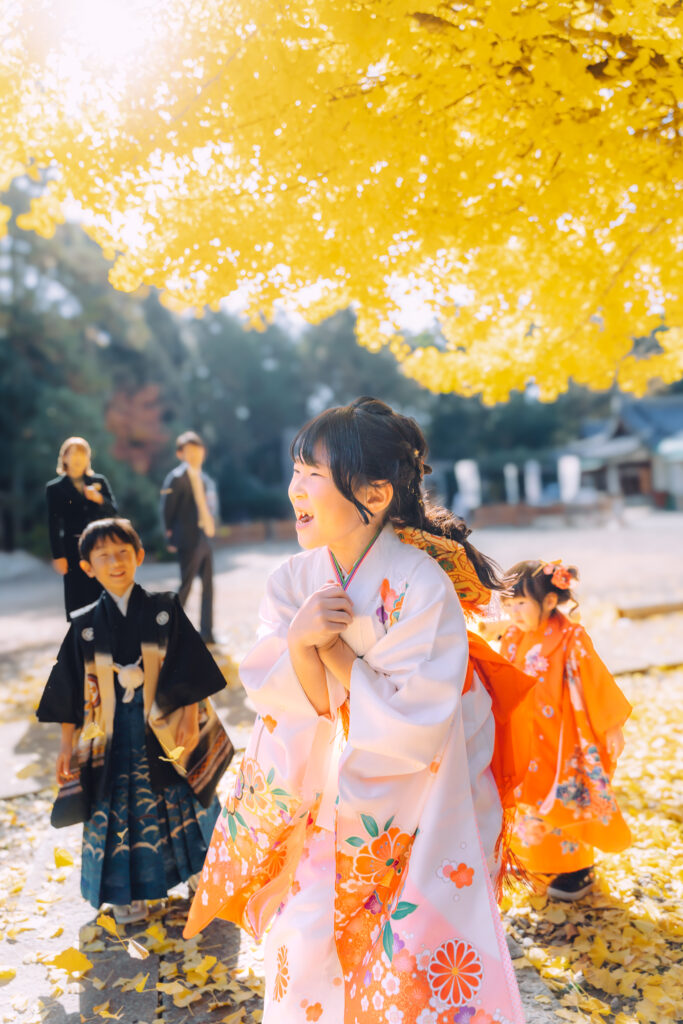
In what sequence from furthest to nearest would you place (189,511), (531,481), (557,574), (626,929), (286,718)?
(531,481) < (189,511) < (557,574) < (626,929) < (286,718)

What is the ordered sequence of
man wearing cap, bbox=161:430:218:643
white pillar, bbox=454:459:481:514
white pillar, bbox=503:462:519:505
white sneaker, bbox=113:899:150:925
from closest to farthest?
white sneaker, bbox=113:899:150:925
man wearing cap, bbox=161:430:218:643
white pillar, bbox=454:459:481:514
white pillar, bbox=503:462:519:505

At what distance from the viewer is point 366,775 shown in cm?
181

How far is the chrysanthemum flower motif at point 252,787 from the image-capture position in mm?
2035

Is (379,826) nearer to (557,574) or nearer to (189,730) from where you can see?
(189,730)

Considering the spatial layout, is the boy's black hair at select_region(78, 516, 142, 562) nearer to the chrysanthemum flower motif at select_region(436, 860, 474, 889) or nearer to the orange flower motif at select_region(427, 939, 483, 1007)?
the chrysanthemum flower motif at select_region(436, 860, 474, 889)

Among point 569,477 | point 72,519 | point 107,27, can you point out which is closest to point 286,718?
point 107,27

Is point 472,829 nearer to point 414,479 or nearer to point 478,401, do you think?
point 414,479

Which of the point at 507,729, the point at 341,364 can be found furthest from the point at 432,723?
the point at 341,364

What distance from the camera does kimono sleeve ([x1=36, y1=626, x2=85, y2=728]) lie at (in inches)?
116

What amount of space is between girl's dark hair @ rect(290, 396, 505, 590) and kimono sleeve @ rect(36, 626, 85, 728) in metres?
1.43

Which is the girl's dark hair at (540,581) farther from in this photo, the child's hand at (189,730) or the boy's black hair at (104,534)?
the boy's black hair at (104,534)

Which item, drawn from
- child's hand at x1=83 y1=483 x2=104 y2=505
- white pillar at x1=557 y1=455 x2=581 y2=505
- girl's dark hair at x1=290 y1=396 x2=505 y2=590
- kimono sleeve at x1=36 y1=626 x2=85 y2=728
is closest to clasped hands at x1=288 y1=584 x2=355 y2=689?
girl's dark hair at x1=290 y1=396 x2=505 y2=590

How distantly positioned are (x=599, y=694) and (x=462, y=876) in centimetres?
154

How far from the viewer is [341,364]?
31438 mm
